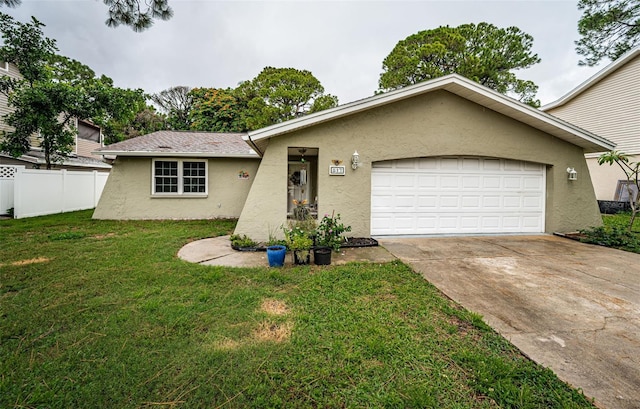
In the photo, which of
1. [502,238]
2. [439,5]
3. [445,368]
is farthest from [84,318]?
[439,5]

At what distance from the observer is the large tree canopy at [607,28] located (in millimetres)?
14000

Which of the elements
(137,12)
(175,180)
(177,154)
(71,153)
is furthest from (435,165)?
(71,153)

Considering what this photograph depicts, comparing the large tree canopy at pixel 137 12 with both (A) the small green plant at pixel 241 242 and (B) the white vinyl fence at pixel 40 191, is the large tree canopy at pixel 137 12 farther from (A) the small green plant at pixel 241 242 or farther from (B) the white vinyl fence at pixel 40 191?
(B) the white vinyl fence at pixel 40 191

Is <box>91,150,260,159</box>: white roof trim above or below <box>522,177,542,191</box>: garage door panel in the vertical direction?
above

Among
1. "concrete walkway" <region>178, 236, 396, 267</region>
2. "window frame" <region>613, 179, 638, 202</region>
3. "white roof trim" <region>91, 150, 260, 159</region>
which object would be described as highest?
"white roof trim" <region>91, 150, 260, 159</region>

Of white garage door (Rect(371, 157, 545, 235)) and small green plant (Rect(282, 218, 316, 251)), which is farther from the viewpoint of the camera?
white garage door (Rect(371, 157, 545, 235))

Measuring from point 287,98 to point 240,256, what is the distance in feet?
61.7

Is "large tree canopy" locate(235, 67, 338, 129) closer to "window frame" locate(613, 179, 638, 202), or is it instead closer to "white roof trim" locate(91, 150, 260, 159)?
"white roof trim" locate(91, 150, 260, 159)

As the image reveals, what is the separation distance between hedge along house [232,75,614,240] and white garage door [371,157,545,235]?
0.03 metres

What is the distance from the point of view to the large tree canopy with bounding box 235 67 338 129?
21.7 metres

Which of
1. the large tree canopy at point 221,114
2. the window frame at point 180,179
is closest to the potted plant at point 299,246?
the window frame at point 180,179

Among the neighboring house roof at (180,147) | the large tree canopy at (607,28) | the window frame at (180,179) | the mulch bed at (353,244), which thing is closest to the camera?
the mulch bed at (353,244)

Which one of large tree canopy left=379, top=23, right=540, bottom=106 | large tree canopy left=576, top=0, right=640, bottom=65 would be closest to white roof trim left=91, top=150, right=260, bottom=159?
large tree canopy left=379, top=23, right=540, bottom=106

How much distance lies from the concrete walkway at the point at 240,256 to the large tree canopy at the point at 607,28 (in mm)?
18500
